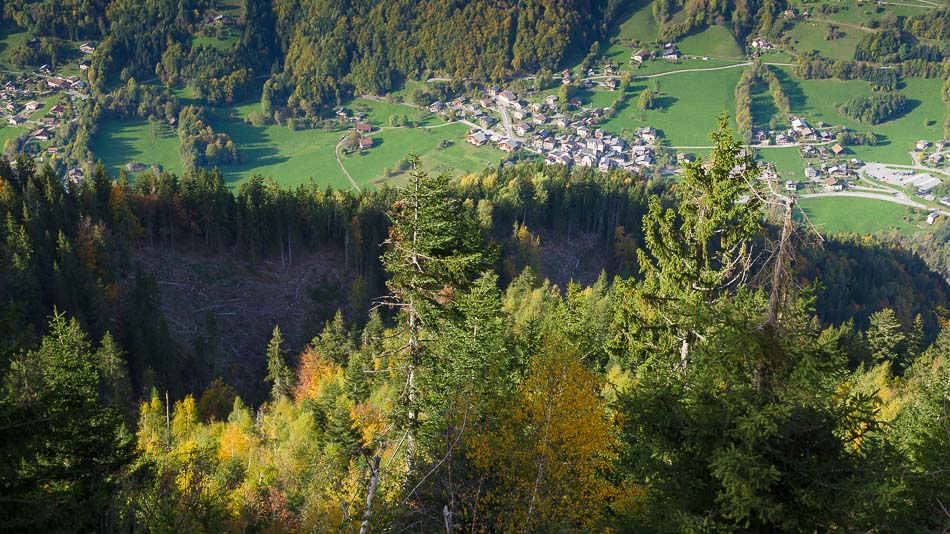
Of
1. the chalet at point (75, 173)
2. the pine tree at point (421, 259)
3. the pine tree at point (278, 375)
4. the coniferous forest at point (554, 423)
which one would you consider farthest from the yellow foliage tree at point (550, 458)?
the chalet at point (75, 173)

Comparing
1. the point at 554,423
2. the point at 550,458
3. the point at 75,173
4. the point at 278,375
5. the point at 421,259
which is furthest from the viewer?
the point at 75,173

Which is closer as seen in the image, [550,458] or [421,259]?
[550,458]

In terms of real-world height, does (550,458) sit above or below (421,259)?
below

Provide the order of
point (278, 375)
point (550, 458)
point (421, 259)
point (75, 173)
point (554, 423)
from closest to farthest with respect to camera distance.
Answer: point (550, 458) < point (554, 423) < point (421, 259) < point (278, 375) < point (75, 173)

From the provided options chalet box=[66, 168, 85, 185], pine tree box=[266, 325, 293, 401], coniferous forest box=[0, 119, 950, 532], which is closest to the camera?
coniferous forest box=[0, 119, 950, 532]

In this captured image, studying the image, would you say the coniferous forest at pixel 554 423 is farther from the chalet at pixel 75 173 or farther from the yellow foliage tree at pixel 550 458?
the chalet at pixel 75 173

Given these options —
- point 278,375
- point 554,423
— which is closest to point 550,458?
point 554,423

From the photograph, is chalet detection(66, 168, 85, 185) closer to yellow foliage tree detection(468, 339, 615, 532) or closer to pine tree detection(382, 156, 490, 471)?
pine tree detection(382, 156, 490, 471)

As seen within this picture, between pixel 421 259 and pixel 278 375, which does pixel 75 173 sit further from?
pixel 421 259

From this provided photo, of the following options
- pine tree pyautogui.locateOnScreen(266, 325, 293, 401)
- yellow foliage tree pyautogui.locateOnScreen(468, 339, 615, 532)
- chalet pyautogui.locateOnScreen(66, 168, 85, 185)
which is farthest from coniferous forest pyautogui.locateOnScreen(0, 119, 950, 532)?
chalet pyautogui.locateOnScreen(66, 168, 85, 185)

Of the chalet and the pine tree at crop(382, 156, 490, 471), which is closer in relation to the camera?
the pine tree at crop(382, 156, 490, 471)

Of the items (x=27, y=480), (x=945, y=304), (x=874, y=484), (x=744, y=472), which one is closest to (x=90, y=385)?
(x=27, y=480)

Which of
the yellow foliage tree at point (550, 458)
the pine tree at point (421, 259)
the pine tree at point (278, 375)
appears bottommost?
the pine tree at point (278, 375)

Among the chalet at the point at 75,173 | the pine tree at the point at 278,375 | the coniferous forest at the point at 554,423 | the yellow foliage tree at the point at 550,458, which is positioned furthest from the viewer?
the chalet at the point at 75,173
